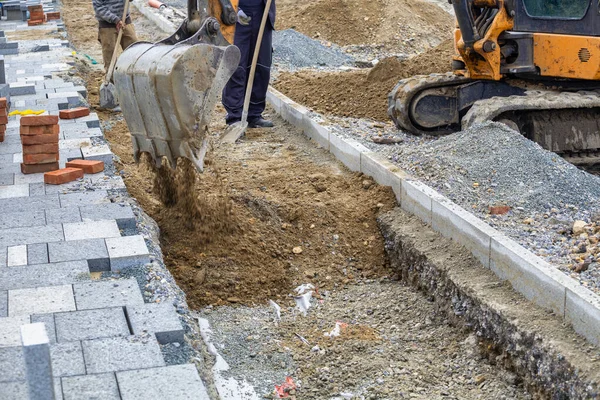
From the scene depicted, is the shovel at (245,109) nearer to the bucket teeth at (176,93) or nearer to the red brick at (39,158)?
the red brick at (39,158)

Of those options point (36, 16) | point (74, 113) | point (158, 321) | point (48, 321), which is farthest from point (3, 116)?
point (36, 16)

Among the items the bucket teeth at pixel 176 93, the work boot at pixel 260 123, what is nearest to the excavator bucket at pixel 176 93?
the bucket teeth at pixel 176 93

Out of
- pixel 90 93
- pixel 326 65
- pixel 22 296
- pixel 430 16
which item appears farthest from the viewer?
pixel 430 16

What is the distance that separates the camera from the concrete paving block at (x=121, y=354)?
A: 3889 mm

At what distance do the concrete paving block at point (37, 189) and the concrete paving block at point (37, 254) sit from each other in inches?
47.2

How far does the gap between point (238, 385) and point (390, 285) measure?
1864mm

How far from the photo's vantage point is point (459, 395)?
192 inches

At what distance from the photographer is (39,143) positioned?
706cm

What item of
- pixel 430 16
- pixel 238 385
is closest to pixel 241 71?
pixel 238 385

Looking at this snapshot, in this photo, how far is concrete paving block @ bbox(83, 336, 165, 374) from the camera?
153 inches

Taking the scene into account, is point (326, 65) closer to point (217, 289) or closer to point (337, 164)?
point (337, 164)

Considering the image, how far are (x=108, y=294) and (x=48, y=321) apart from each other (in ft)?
1.37

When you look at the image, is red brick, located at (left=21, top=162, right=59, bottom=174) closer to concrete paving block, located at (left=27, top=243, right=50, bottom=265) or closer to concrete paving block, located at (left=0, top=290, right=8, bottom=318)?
concrete paving block, located at (left=27, top=243, right=50, bottom=265)

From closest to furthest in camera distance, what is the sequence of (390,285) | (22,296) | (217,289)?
(22,296)
(217,289)
(390,285)
